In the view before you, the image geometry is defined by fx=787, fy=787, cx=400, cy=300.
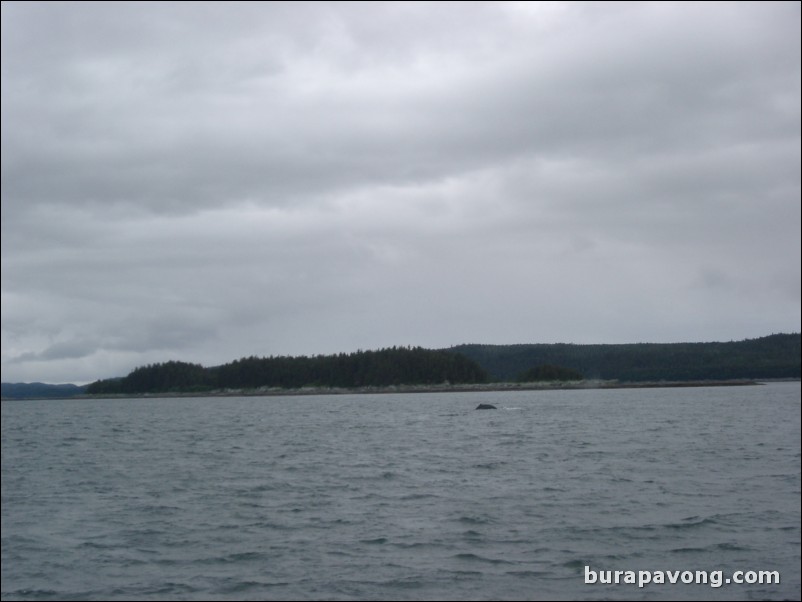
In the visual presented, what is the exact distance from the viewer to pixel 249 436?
6631cm

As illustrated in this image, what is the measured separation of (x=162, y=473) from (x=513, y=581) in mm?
26608

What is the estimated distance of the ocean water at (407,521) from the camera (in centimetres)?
1870

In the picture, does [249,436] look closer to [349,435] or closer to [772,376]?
[349,435]

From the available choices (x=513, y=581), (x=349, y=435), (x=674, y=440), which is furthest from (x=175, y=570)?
(x=349, y=435)

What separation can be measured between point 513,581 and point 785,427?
145 ft

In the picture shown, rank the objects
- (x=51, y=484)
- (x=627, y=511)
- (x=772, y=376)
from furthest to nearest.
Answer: (x=772, y=376) → (x=51, y=484) → (x=627, y=511)

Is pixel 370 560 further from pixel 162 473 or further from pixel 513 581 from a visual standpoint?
pixel 162 473

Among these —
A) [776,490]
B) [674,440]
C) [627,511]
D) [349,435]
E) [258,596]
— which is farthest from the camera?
[349,435]

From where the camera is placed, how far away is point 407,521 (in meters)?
25.3

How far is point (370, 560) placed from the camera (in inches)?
811

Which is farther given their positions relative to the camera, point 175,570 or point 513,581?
point 175,570

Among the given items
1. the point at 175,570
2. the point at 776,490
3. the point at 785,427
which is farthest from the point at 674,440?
the point at 175,570

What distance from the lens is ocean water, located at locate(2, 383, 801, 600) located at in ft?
61.4

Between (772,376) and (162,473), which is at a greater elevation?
(772,376)
